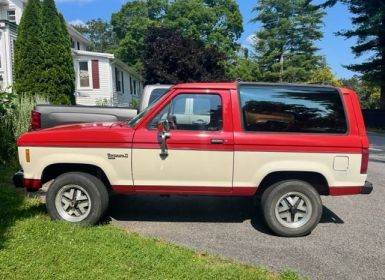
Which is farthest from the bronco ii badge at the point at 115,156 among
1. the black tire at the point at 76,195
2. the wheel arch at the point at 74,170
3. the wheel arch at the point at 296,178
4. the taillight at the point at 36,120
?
the taillight at the point at 36,120

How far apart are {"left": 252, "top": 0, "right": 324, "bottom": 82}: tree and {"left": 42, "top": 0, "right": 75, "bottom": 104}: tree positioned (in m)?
35.4

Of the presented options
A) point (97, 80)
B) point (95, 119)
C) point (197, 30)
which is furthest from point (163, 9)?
point (95, 119)

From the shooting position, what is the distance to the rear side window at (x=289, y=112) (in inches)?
218

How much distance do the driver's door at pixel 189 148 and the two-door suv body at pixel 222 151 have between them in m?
0.01

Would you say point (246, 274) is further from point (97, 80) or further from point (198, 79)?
point (97, 80)

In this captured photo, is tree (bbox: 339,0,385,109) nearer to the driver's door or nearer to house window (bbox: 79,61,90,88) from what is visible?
house window (bbox: 79,61,90,88)

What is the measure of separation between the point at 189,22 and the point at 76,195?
4874 cm

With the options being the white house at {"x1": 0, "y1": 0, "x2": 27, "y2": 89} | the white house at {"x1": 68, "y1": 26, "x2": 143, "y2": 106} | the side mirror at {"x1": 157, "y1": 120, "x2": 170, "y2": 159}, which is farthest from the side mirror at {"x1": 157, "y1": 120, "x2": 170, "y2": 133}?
the white house at {"x1": 68, "y1": 26, "x2": 143, "y2": 106}

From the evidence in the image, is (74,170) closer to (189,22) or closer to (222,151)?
(222,151)

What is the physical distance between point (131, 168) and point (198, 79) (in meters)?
17.2

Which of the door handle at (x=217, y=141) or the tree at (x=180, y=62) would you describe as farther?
the tree at (x=180, y=62)

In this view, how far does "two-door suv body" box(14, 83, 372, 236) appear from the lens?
545 cm

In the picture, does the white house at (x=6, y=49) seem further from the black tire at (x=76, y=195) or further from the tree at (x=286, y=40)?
the tree at (x=286, y=40)

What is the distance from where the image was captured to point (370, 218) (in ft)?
21.2
